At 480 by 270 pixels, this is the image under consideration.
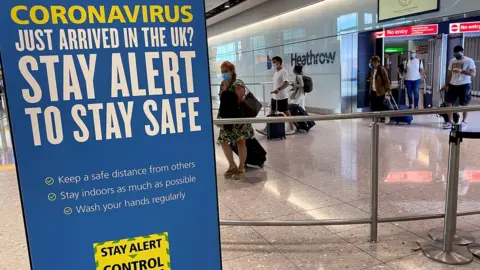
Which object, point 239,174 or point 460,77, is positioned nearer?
point 239,174

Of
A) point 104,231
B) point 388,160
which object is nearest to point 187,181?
point 104,231

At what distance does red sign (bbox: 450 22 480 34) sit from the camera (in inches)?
393

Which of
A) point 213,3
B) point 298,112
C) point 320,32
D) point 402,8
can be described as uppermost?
point 213,3

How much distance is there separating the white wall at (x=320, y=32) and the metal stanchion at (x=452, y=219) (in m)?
6.73

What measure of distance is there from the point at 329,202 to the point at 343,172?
1348 millimetres

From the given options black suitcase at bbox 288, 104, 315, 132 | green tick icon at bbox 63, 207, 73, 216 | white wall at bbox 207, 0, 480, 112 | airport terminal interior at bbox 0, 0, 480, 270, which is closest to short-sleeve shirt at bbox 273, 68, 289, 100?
black suitcase at bbox 288, 104, 315, 132

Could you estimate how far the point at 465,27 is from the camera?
10125 mm

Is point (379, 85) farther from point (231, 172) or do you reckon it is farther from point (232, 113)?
point (232, 113)

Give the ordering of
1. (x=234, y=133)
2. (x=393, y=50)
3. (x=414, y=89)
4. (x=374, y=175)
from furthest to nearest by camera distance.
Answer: (x=393, y=50) → (x=414, y=89) → (x=234, y=133) → (x=374, y=175)

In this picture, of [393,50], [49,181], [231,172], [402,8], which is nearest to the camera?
[49,181]

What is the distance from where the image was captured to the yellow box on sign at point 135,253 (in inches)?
59.6

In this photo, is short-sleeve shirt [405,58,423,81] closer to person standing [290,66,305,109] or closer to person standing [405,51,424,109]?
person standing [405,51,424,109]

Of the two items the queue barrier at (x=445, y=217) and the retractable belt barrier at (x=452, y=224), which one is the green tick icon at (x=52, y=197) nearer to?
the queue barrier at (x=445, y=217)

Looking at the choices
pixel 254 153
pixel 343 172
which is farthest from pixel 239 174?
pixel 343 172
